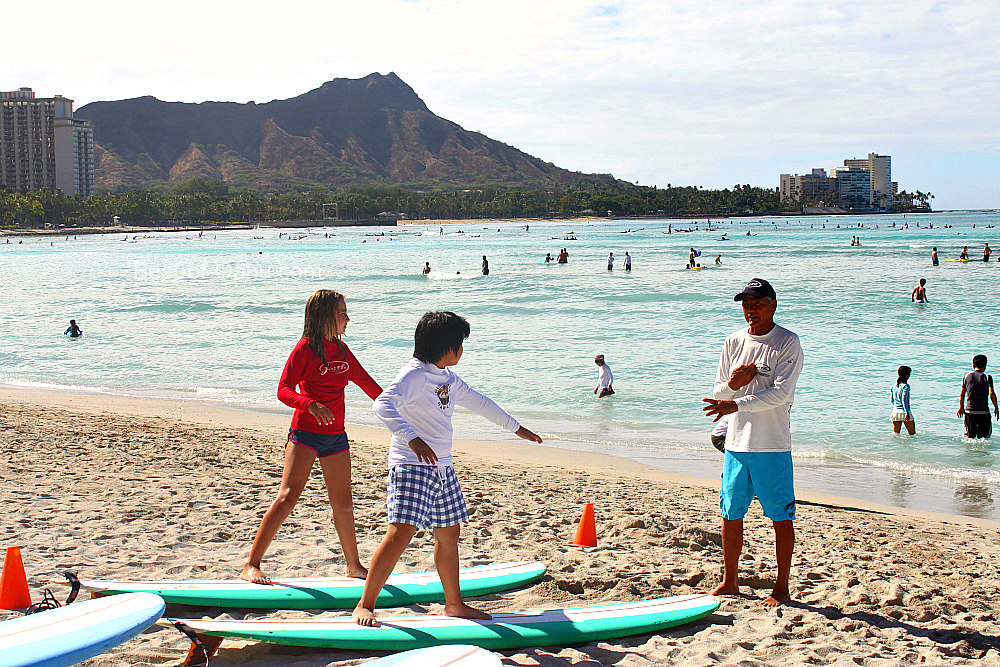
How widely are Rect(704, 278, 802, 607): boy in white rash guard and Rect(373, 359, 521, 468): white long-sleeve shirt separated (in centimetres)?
140

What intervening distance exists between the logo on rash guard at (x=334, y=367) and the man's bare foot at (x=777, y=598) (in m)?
2.66

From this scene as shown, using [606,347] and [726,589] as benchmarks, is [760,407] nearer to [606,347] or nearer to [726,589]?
[726,589]

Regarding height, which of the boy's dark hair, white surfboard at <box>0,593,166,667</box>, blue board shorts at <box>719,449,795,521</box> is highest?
the boy's dark hair

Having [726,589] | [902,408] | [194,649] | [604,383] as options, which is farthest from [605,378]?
[194,649]

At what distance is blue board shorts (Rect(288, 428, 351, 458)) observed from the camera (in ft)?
14.0

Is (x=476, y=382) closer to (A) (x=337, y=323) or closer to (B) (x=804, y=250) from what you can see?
(A) (x=337, y=323)

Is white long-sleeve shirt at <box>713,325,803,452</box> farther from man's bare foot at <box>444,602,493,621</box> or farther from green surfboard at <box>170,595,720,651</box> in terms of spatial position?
man's bare foot at <box>444,602,493,621</box>

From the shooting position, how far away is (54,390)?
14.1 metres

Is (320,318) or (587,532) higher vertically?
(320,318)

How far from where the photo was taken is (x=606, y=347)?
18.5m

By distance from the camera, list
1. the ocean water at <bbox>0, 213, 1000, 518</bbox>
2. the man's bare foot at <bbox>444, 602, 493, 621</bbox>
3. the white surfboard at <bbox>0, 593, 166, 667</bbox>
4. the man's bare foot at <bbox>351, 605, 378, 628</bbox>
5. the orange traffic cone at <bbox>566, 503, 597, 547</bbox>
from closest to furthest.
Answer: the white surfboard at <bbox>0, 593, 166, 667</bbox> < the man's bare foot at <bbox>351, 605, 378, 628</bbox> < the man's bare foot at <bbox>444, 602, 493, 621</bbox> < the orange traffic cone at <bbox>566, 503, 597, 547</bbox> < the ocean water at <bbox>0, 213, 1000, 518</bbox>

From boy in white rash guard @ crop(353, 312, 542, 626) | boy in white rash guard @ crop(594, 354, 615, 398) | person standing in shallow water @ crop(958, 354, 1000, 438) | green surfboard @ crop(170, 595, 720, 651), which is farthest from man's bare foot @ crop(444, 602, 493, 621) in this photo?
boy in white rash guard @ crop(594, 354, 615, 398)

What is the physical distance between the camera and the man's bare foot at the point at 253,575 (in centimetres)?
438

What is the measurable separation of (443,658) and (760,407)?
6.61 feet
